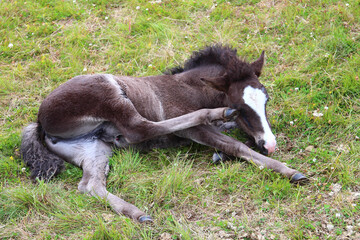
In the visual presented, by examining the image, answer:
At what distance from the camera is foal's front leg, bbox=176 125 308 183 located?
3.83 meters

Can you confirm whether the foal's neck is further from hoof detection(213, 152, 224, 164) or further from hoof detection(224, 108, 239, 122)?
hoof detection(213, 152, 224, 164)

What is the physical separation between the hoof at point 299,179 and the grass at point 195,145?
65 millimetres

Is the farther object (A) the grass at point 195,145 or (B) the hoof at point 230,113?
(B) the hoof at point 230,113

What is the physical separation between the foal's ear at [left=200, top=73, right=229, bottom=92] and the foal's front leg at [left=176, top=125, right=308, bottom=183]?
495mm

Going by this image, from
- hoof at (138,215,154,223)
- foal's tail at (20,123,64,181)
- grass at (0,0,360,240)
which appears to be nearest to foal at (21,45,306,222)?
foal's tail at (20,123,64,181)

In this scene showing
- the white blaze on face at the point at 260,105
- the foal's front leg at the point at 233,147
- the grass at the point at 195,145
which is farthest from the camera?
the white blaze on face at the point at 260,105

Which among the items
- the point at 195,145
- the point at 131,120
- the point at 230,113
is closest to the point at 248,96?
the point at 230,113

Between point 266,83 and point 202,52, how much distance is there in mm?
1060

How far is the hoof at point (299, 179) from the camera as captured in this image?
12.2 feet

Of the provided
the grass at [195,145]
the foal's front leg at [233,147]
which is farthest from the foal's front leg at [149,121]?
the grass at [195,145]

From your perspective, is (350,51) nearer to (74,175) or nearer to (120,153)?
(120,153)

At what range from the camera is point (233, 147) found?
4266 millimetres

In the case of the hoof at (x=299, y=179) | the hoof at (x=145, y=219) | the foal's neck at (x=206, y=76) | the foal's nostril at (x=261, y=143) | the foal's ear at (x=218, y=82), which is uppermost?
the foal's ear at (x=218, y=82)

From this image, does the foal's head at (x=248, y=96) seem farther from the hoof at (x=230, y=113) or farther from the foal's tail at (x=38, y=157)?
the foal's tail at (x=38, y=157)
